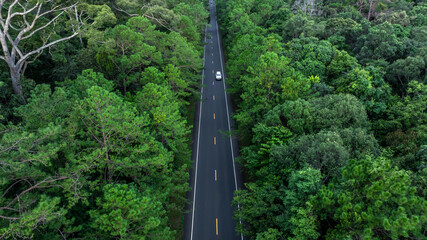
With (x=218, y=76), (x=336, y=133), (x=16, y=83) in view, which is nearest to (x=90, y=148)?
(x=16, y=83)

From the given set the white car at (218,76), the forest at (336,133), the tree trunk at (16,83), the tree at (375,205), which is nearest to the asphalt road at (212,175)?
the forest at (336,133)

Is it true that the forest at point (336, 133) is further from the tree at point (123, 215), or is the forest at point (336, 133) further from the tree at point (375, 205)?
the tree at point (123, 215)

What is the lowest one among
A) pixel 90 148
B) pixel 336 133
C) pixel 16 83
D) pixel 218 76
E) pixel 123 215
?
pixel 218 76

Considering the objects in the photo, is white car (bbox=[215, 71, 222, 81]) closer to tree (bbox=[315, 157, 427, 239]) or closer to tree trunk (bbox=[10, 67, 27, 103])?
tree trunk (bbox=[10, 67, 27, 103])

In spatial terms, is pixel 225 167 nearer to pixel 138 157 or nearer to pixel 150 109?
pixel 150 109

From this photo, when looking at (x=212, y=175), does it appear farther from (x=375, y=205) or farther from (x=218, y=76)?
(x=218, y=76)
